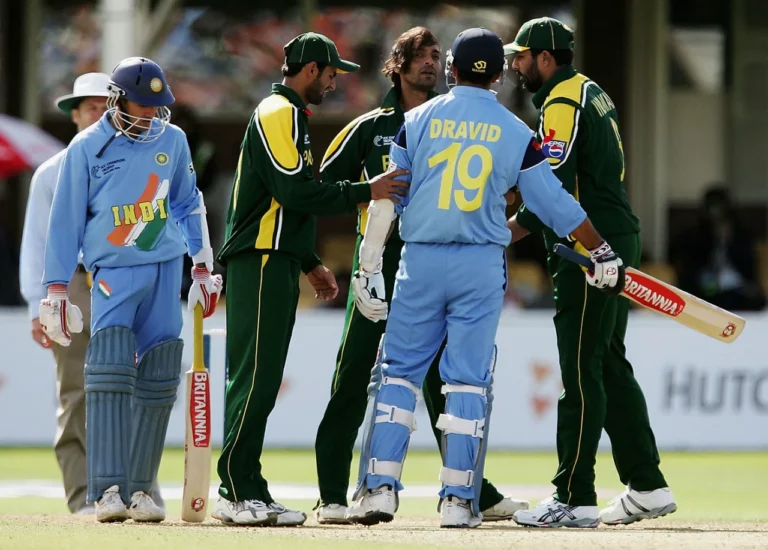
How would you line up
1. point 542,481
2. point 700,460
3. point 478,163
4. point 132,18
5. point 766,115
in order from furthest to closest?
point 766,115
point 132,18
point 700,460
point 542,481
point 478,163

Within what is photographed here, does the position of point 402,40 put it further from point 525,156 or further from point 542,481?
point 542,481

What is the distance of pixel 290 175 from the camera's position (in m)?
6.57

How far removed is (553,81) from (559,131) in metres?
0.28

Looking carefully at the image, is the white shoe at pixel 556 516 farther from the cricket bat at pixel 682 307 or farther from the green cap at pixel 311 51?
the green cap at pixel 311 51

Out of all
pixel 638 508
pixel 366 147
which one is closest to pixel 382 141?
pixel 366 147

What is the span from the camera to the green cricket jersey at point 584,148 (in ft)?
22.6

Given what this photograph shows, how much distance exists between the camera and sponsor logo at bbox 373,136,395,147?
23.1 feet

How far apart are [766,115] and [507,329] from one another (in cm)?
706

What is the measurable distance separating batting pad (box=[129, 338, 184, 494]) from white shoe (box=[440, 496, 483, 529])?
1.30 meters

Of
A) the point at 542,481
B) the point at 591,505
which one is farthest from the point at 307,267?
the point at 542,481

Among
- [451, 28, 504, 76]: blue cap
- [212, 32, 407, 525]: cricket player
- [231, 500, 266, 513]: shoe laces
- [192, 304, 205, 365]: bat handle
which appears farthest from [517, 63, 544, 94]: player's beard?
[231, 500, 266, 513]: shoe laces

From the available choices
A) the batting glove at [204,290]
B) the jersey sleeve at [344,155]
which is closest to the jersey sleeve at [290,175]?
the jersey sleeve at [344,155]

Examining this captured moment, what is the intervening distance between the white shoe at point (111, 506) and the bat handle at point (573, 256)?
2.11 m

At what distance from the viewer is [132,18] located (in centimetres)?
1338
